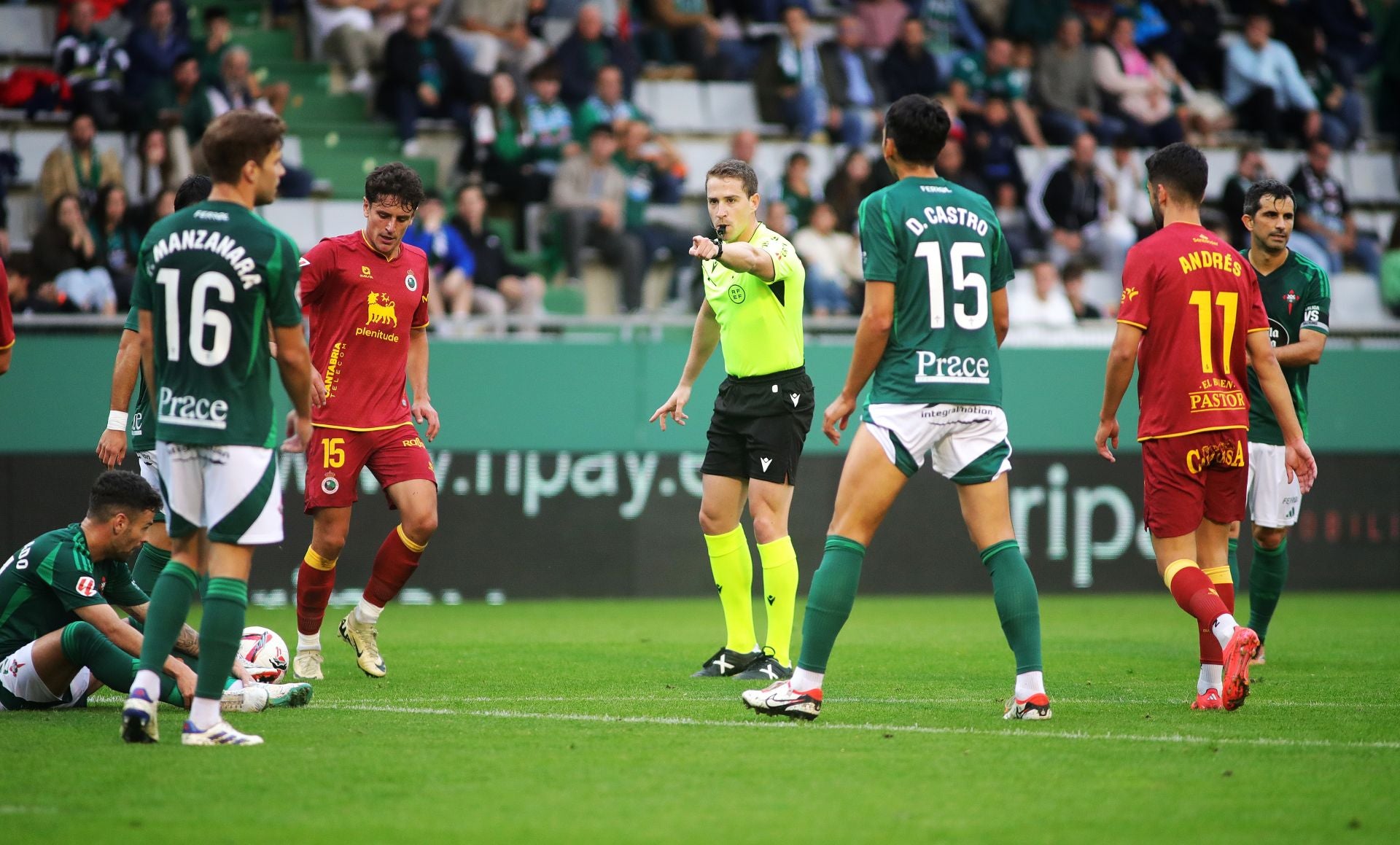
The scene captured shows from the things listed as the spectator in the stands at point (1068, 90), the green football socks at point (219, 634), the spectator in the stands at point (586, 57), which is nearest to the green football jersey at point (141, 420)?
the green football socks at point (219, 634)

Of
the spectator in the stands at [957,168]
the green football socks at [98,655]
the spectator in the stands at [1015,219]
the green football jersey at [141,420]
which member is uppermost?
the spectator in the stands at [957,168]

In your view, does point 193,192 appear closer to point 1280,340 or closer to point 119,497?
point 119,497

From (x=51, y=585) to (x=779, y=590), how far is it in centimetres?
344

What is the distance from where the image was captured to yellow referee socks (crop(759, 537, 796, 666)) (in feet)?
27.3

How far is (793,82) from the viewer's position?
1847 centimetres

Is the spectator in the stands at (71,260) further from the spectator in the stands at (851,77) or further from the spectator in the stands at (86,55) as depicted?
the spectator in the stands at (851,77)

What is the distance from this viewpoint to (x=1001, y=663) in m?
9.29

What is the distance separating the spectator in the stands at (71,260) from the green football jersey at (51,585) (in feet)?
23.3

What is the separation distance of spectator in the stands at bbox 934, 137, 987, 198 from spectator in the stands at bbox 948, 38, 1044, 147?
1.12 m

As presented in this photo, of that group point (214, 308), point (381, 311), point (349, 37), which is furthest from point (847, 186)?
point (214, 308)

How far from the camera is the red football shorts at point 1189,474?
284 inches

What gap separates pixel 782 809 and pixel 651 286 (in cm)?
1186

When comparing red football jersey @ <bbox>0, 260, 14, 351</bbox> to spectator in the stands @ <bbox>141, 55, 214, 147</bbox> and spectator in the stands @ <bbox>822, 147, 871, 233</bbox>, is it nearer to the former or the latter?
spectator in the stands @ <bbox>141, 55, 214, 147</bbox>

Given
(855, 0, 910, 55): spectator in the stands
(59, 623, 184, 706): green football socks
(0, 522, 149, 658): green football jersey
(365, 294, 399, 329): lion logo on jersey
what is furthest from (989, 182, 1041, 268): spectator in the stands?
(59, 623, 184, 706): green football socks
